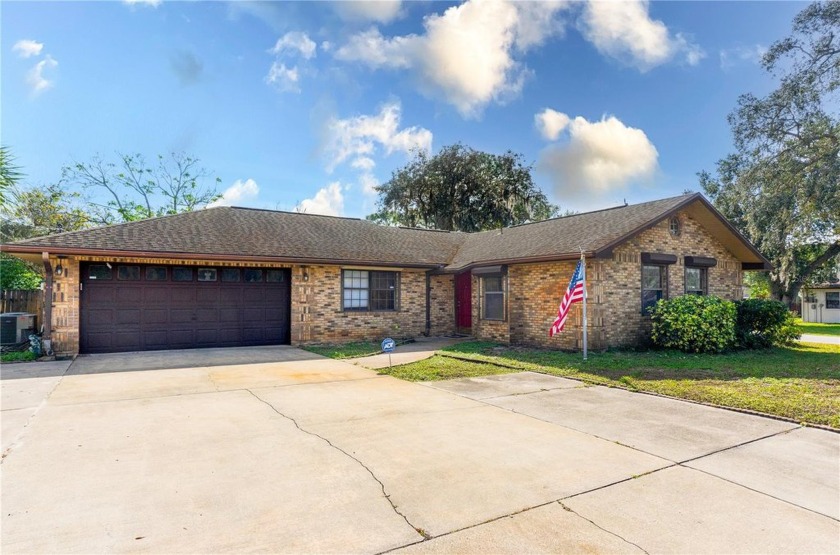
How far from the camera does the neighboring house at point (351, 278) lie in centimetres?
1183

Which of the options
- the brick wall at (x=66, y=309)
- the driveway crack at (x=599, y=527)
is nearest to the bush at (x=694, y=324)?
the driveway crack at (x=599, y=527)

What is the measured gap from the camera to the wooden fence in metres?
13.8

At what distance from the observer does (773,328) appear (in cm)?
1361

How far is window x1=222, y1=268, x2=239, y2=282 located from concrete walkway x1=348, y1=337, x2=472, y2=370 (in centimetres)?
484

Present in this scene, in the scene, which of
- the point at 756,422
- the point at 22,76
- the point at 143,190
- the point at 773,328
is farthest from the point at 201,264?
the point at 143,190

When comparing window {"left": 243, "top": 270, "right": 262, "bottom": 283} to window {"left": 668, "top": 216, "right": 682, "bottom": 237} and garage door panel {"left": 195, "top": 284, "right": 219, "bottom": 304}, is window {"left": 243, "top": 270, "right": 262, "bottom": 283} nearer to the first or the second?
garage door panel {"left": 195, "top": 284, "right": 219, "bottom": 304}

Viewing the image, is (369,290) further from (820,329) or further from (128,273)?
(820,329)

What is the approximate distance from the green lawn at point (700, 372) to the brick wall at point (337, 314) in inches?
120

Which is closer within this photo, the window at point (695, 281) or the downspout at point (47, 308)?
the downspout at point (47, 308)

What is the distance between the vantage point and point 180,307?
12828 millimetres

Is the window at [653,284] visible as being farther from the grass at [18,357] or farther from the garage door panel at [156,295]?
the grass at [18,357]

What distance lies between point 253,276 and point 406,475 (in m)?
11.0

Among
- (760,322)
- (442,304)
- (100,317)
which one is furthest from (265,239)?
(760,322)

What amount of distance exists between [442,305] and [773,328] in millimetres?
10386
